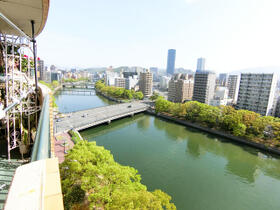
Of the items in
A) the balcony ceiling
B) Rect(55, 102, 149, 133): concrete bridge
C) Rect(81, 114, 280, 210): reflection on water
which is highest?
the balcony ceiling

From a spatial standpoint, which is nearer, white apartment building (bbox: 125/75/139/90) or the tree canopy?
the tree canopy

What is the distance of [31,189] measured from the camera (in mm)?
719

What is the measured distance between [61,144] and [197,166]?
9906 mm

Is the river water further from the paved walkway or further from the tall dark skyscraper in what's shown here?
the tall dark skyscraper

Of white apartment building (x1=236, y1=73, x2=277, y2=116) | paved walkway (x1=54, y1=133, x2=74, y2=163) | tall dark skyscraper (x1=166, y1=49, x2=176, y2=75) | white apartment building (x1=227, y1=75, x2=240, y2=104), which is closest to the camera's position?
paved walkway (x1=54, y1=133, x2=74, y2=163)

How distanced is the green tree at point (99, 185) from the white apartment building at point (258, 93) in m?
23.1

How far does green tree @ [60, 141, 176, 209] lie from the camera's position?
445cm

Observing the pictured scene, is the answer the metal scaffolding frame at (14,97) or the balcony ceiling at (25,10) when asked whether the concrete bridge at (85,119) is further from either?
the balcony ceiling at (25,10)

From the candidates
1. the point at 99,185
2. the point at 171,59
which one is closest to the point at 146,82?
the point at 99,185

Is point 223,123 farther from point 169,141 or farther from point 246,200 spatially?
point 246,200

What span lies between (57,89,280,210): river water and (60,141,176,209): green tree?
12.4 ft

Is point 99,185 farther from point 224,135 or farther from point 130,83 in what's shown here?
point 130,83

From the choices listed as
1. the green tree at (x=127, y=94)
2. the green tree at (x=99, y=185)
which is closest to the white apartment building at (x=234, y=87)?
the green tree at (x=127, y=94)

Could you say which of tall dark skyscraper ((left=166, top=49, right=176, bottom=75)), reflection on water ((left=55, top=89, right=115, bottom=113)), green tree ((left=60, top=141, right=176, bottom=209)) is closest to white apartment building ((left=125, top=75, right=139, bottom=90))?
reflection on water ((left=55, top=89, right=115, bottom=113))
